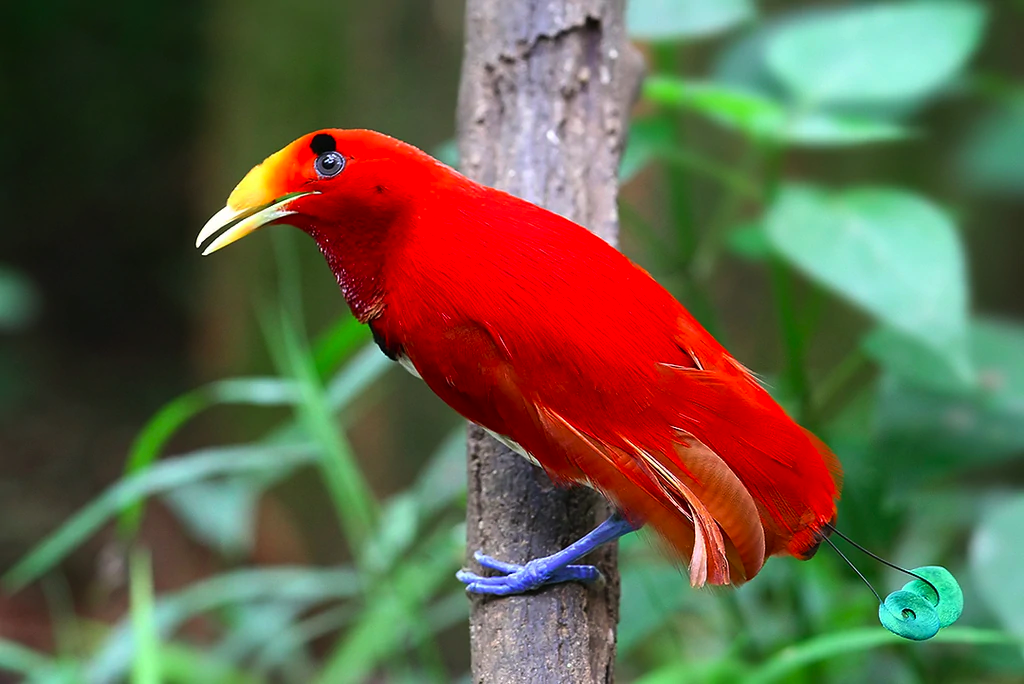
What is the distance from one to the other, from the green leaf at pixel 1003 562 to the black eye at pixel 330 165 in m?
0.86

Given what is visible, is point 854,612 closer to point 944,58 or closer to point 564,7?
point 944,58

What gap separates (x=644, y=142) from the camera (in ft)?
4.14

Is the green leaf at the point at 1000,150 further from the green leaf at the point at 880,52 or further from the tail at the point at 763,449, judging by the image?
the tail at the point at 763,449

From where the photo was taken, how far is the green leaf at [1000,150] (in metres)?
1.75

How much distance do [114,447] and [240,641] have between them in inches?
65.3

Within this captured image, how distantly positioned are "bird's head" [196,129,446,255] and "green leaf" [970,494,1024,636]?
2.63ft

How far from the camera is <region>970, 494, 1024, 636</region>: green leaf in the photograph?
3.43 feet

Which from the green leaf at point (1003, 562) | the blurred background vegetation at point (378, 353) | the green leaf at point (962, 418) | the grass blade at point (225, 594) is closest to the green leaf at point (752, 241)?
the blurred background vegetation at point (378, 353)

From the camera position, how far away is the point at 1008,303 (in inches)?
89.8

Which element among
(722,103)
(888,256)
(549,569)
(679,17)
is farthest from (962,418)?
(549,569)

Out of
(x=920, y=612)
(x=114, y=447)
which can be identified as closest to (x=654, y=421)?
(x=920, y=612)

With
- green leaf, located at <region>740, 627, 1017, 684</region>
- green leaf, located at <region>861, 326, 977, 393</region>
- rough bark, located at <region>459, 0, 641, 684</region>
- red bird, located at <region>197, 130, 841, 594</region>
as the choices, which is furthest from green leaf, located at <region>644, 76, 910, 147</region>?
green leaf, located at <region>740, 627, 1017, 684</region>

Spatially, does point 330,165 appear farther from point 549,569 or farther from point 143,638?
point 143,638

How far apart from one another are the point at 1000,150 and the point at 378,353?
127cm
